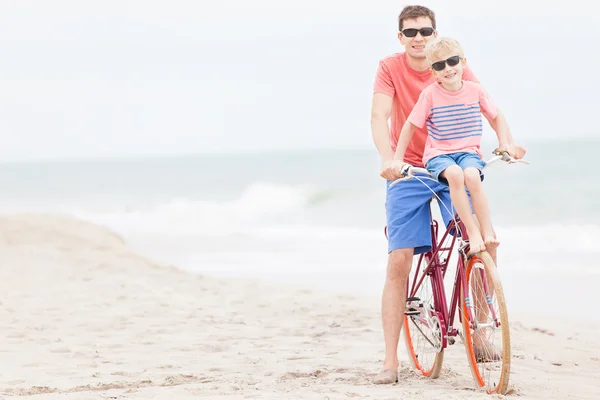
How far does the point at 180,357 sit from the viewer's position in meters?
6.21

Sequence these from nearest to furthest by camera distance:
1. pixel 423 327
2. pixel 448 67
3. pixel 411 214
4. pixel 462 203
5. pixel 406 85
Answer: pixel 462 203 < pixel 448 67 < pixel 411 214 < pixel 406 85 < pixel 423 327

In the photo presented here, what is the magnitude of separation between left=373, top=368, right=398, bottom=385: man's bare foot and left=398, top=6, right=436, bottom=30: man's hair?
1826mm

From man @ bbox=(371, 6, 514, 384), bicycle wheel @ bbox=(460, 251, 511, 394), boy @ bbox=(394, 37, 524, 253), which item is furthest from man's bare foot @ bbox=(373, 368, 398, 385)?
boy @ bbox=(394, 37, 524, 253)

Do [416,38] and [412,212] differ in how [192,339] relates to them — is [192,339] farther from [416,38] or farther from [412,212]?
[416,38]

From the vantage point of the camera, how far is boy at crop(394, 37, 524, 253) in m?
4.31

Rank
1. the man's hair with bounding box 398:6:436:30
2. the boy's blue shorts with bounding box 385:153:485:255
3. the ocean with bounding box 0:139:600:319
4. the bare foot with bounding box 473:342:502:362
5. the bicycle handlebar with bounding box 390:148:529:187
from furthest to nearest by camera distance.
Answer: the ocean with bounding box 0:139:600:319, the man's hair with bounding box 398:6:436:30, the boy's blue shorts with bounding box 385:153:485:255, the bare foot with bounding box 473:342:502:362, the bicycle handlebar with bounding box 390:148:529:187

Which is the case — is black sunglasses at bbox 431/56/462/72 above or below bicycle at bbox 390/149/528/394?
above

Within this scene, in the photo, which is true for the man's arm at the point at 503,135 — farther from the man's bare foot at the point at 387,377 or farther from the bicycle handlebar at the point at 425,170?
the man's bare foot at the point at 387,377

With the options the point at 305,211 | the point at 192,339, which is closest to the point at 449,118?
the point at 192,339

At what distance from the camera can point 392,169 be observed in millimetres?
4578

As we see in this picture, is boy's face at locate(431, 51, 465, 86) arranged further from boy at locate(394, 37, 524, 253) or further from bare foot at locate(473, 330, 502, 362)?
bare foot at locate(473, 330, 502, 362)

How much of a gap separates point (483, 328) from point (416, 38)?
1.52m

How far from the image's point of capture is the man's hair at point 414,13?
4.89 m

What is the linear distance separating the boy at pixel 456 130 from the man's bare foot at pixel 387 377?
969 mm
